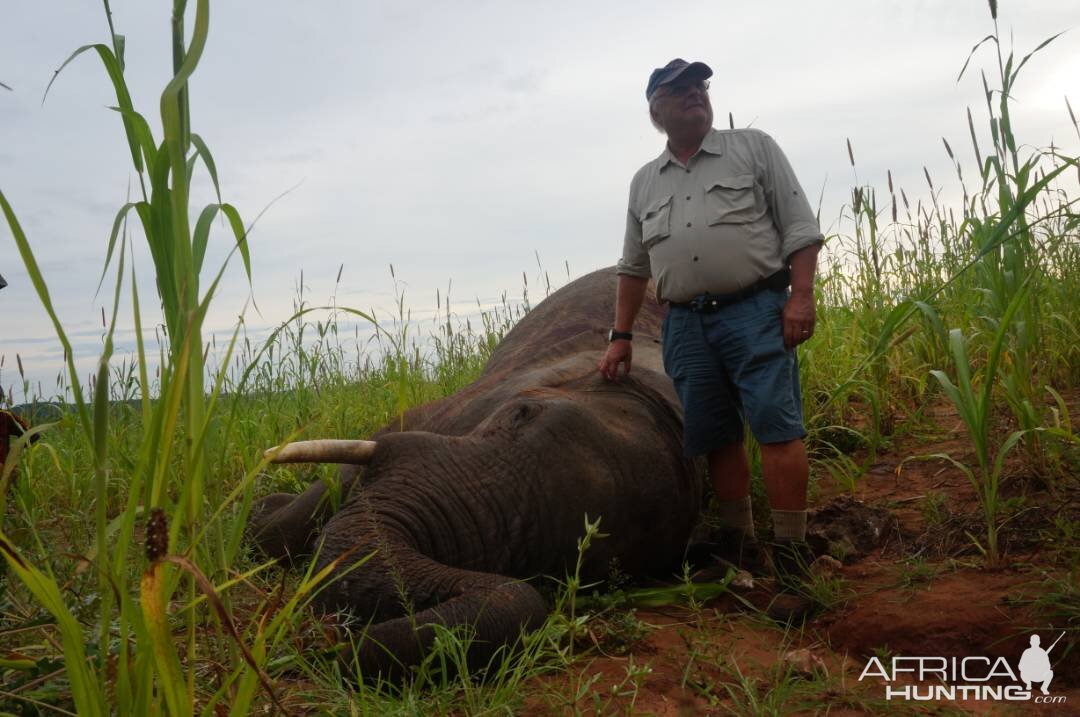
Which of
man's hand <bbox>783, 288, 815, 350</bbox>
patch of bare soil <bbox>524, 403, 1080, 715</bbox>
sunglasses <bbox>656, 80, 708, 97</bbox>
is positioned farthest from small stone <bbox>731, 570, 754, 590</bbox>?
sunglasses <bbox>656, 80, 708, 97</bbox>

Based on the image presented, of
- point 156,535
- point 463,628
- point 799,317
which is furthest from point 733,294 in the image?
point 156,535

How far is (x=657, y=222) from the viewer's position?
3770 mm

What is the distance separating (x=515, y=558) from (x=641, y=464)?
2.25 feet

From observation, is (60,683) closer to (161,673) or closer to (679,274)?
(161,673)

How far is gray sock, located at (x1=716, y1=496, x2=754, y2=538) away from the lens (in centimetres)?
367

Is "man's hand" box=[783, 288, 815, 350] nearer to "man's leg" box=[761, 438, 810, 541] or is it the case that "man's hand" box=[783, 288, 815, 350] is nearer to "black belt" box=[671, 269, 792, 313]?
"black belt" box=[671, 269, 792, 313]

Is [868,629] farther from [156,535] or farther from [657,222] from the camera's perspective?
[156,535]

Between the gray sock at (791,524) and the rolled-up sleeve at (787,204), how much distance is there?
3.40 ft

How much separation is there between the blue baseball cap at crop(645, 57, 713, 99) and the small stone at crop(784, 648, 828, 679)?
2.34 metres

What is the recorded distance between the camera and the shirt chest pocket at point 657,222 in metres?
3.73

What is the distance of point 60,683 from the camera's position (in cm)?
195

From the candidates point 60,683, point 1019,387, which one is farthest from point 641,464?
point 60,683

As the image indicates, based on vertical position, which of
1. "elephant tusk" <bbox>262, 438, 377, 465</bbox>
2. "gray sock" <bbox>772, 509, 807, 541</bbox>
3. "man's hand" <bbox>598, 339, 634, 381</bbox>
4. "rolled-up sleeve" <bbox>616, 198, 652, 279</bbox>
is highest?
"rolled-up sleeve" <bbox>616, 198, 652, 279</bbox>

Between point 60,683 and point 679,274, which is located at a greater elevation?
point 679,274
